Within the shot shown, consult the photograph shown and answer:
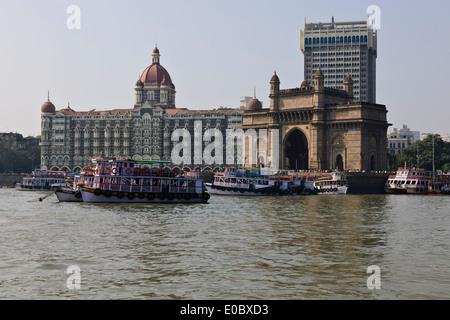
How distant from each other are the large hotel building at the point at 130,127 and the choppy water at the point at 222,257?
124 m

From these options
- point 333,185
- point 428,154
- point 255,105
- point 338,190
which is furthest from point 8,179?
point 428,154

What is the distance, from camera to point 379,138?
116 meters

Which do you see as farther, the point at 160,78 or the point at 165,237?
the point at 160,78

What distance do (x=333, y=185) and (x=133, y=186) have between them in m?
44.9

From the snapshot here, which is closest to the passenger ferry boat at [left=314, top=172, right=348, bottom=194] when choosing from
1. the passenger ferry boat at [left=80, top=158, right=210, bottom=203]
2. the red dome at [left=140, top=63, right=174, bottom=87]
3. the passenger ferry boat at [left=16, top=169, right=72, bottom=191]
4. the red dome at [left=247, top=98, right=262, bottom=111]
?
the passenger ferry boat at [left=80, top=158, right=210, bottom=203]

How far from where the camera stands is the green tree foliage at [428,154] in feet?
497

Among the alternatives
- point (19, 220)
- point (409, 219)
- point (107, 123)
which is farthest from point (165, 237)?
point (107, 123)

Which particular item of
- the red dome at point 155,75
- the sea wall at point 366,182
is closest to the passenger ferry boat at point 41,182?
the sea wall at point 366,182

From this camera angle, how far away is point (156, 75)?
595 ft

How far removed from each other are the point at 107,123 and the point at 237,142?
38.3m

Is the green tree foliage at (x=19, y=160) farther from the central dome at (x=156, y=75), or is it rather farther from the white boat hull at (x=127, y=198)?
the white boat hull at (x=127, y=198)

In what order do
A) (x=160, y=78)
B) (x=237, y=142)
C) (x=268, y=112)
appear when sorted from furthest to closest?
(x=160, y=78) < (x=237, y=142) < (x=268, y=112)
